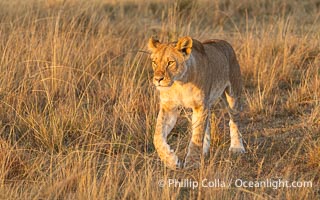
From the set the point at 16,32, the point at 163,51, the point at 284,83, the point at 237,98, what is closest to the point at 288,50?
the point at 284,83

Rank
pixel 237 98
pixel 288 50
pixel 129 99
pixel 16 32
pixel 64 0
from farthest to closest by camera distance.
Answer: pixel 64 0, pixel 288 50, pixel 16 32, pixel 129 99, pixel 237 98

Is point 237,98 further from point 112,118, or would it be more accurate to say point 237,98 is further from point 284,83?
point 284,83

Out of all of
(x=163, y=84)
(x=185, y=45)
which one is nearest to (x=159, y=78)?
(x=163, y=84)

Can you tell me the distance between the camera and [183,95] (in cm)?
514

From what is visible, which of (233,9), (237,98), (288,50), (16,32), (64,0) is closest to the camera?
(237,98)

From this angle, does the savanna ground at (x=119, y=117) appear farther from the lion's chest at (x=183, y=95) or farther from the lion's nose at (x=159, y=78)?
the lion's nose at (x=159, y=78)

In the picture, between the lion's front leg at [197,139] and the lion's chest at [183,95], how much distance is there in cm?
8

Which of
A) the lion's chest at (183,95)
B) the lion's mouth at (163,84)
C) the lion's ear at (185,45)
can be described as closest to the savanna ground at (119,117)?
the lion's chest at (183,95)

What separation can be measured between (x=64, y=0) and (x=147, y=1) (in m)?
2.85

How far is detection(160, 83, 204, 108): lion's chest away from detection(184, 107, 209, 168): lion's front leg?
0.25 feet

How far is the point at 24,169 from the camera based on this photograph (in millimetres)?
4891

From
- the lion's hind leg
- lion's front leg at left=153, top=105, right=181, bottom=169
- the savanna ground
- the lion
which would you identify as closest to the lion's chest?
the lion

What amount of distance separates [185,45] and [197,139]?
723mm

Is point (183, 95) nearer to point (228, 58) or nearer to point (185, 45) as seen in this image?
point (185, 45)
